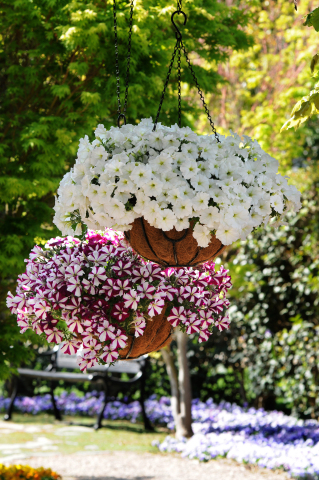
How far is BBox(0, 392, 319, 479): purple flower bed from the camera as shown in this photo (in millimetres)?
4414

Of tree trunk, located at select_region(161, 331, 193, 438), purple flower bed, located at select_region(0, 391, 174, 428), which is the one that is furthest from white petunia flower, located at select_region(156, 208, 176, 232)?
purple flower bed, located at select_region(0, 391, 174, 428)

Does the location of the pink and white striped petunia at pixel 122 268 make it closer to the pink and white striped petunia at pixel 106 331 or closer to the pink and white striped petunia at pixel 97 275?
the pink and white striped petunia at pixel 97 275

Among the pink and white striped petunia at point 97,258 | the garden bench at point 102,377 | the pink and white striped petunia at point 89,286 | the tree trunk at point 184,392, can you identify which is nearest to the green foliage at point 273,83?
the tree trunk at point 184,392

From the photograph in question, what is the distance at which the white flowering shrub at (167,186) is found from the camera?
1.42 metres

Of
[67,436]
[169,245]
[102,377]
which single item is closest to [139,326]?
[169,245]

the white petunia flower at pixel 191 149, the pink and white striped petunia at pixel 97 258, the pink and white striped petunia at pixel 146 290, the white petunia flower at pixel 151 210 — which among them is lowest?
the pink and white striped petunia at pixel 146 290

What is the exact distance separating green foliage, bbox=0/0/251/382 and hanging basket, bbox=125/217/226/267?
76.2 inches

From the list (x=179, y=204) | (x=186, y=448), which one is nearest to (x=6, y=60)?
(x=179, y=204)

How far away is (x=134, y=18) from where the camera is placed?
3355mm

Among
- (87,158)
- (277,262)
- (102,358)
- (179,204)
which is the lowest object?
(102,358)

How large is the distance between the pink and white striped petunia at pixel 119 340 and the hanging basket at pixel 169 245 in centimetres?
27

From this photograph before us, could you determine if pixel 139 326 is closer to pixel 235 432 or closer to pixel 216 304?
pixel 216 304

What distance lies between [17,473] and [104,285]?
254 centimetres

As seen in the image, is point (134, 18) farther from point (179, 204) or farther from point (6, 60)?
point (179, 204)
